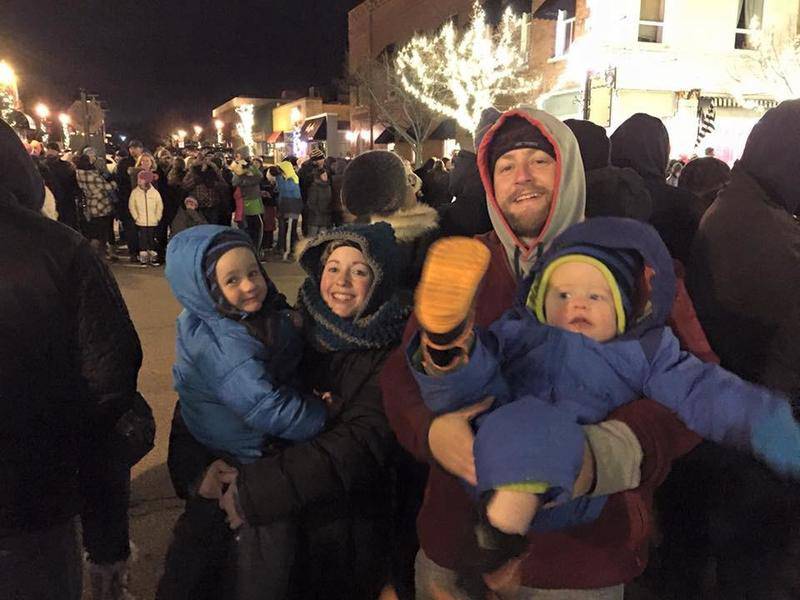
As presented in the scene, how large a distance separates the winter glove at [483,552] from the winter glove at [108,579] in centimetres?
109

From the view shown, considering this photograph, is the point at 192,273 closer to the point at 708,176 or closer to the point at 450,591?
the point at 450,591

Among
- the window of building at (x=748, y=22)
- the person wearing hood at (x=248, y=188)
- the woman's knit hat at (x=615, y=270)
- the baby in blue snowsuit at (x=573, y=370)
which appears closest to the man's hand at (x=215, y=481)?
the baby in blue snowsuit at (x=573, y=370)

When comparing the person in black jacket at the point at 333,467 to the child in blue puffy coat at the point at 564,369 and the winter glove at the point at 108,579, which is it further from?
the child in blue puffy coat at the point at 564,369

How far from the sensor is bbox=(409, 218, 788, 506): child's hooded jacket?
4.15 feet

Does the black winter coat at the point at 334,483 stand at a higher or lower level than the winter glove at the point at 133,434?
lower

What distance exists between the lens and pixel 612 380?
60.1 inches

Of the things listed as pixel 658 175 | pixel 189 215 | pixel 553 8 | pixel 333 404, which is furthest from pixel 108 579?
pixel 553 8

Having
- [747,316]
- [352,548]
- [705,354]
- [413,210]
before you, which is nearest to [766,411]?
[705,354]

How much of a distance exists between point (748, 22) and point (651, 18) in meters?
3.17

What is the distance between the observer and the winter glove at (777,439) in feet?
4.45

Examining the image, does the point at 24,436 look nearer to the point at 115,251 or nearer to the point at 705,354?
the point at 705,354

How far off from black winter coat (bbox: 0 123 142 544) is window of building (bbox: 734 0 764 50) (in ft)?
72.7

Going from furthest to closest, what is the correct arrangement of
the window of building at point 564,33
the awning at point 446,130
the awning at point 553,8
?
the awning at point 446,130, the window of building at point 564,33, the awning at point 553,8

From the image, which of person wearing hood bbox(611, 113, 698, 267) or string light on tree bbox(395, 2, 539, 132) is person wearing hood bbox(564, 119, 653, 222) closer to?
person wearing hood bbox(611, 113, 698, 267)
